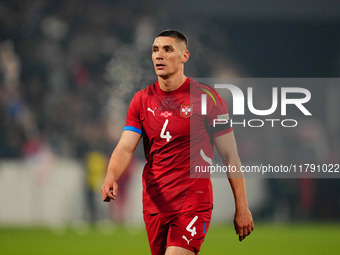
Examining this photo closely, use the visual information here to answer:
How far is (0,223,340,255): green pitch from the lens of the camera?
11453mm

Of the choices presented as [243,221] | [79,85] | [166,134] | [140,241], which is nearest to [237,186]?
[243,221]

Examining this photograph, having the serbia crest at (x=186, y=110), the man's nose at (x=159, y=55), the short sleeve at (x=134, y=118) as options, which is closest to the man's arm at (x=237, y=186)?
the serbia crest at (x=186, y=110)

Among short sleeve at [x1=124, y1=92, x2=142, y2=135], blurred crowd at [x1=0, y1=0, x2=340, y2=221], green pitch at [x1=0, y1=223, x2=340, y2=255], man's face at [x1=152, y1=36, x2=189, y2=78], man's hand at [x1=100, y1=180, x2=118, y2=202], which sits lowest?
green pitch at [x1=0, y1=223, x2=340, y2=255]

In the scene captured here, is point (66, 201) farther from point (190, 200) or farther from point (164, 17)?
point (190, 200)

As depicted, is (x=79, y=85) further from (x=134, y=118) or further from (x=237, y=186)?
(x=237, y=186)

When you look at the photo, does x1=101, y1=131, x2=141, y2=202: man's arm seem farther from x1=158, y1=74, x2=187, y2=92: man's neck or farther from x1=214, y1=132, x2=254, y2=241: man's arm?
x1=214, y1=132, x2=254, y2=241: man's arm

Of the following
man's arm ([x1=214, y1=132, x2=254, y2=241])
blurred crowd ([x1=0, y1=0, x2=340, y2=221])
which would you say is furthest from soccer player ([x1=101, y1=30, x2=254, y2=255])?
blurred crowd ([x1=0, y1=0, x2=340, y2=221])

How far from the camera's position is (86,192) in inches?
658

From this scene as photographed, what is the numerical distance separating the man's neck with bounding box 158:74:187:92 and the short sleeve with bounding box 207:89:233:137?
0.32 m

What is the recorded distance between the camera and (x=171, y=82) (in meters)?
5.95

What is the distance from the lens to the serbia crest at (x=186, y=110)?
587cm

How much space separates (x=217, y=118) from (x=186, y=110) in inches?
10.9

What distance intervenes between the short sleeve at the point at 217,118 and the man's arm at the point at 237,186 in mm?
52

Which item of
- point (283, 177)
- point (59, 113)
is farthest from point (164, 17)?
point (283, 177)
